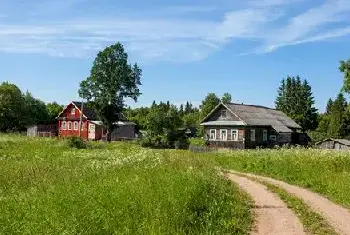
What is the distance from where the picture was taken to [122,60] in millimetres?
78188

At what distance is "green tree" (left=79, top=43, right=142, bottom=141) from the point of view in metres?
76.4

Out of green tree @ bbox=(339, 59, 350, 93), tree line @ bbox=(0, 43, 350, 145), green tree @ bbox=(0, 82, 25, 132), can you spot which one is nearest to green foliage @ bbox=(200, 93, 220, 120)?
tree line @ bbox=(0, 43, 350, 145)

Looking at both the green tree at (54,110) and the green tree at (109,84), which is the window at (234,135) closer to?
the green tree at (109,84)

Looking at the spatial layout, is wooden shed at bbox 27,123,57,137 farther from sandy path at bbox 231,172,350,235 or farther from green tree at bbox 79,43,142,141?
sandy path at bbox 231,172,350,235

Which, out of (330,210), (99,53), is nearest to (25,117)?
(99,53)

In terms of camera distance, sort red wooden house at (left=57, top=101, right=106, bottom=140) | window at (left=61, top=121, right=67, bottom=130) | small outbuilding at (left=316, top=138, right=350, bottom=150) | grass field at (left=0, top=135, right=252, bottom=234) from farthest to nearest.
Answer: window at (left=61, top=121, right=67, bottom=130) < red wooden house at (left=57, top=101, right=106, bottom=140) < small outbuilding at (left=316, top=138, right=350, bottom=150) < grass field at (left=0, top=135, right=252, bottom=234)

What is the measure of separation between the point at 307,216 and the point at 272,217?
108 cm

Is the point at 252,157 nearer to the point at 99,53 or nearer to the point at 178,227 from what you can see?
the point at 178,227

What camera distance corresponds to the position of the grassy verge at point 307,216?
534 inches

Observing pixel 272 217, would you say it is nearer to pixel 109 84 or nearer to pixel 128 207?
pixel 128 207

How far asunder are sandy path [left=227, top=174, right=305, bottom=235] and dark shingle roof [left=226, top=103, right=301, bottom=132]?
42936 mm

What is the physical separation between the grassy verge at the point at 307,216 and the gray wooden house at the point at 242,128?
4206cm

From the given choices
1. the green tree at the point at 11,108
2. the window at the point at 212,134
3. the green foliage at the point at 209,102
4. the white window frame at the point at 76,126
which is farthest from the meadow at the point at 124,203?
the green foliage at the point at 209,102

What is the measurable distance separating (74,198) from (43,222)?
98.1 inches
